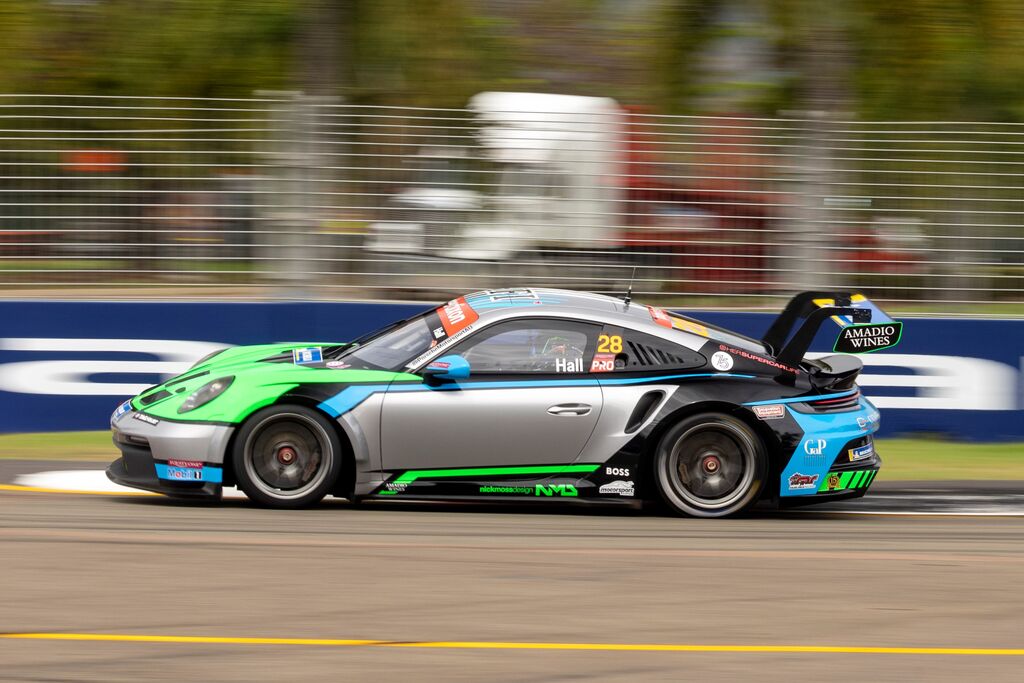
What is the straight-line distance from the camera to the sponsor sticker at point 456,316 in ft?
24.7

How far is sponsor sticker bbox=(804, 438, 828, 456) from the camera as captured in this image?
7.33 m

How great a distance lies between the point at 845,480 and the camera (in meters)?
7.42

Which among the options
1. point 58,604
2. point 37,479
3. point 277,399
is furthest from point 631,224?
point 58,604

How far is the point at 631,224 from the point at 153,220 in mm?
3927

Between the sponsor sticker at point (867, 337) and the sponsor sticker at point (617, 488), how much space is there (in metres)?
1.49

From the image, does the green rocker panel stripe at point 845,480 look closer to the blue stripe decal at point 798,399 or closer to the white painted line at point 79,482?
the blue stripe decal at point 798,399

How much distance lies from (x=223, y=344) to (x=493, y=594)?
540cm

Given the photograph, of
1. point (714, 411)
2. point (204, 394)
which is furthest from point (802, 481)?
point (204, 394)

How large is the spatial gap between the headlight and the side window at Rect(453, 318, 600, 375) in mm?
1322

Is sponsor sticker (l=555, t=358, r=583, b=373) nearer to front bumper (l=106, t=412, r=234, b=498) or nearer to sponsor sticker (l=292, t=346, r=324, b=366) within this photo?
sponsor sticker (l=292, t=346, r=324, b=366)

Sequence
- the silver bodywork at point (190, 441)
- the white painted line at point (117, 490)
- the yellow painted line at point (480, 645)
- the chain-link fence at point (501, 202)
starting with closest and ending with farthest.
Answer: the yellow painted line at point (480, 645) → the silver bodywork at point (190, 441) → the white painted line at point (117, 490) → the chain-link fence at point (501, 202)

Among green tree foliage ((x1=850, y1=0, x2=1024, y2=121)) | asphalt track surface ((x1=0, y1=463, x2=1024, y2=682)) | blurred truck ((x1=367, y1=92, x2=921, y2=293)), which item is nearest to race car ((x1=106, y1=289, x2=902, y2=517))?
asphalt track surface ((x1=0, y1=463, x2=1024, y2=682))

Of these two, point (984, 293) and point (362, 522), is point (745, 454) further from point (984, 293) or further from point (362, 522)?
point (984, 293)

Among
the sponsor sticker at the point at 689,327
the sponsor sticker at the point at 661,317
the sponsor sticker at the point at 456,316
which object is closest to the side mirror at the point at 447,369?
the sponsor sticker at the point at 456,316
